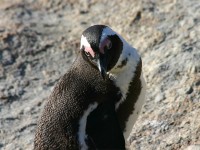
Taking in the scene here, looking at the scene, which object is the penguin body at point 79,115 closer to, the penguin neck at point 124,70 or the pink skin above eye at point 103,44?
the penguin neck at point 124,70

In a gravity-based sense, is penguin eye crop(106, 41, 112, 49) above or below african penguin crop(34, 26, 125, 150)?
above

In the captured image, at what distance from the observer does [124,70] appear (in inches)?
138

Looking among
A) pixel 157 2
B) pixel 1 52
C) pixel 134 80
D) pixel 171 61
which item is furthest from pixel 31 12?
pixel 134 80

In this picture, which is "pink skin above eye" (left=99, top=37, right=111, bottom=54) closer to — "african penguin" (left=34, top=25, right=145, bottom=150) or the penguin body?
"african penguin" (left=34, top=25, right=145, bottom=150)

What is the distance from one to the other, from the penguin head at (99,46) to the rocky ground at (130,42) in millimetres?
619

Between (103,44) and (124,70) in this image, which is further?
(124,70)

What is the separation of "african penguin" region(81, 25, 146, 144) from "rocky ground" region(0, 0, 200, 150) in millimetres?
317

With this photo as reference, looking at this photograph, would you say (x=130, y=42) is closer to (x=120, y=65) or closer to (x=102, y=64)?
(x=120, y=65)

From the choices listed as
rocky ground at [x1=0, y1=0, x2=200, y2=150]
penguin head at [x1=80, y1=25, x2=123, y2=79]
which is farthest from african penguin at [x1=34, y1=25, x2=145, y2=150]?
rocky ground at [x1=0, y1=0, x2=200, y2=150]

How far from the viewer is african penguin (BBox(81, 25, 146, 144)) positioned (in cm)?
329

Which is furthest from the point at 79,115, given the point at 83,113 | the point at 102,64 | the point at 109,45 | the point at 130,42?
the point at 130,42

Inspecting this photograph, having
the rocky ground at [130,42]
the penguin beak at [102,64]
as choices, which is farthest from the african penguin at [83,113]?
the rocky ground at [130,42]

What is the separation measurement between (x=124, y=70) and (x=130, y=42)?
3.33 ft

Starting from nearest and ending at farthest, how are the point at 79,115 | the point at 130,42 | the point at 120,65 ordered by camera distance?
the point at 79,115
the point at 120,65
the point at 130,42
